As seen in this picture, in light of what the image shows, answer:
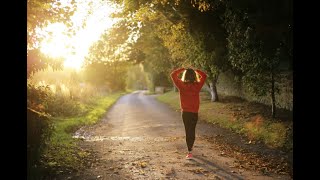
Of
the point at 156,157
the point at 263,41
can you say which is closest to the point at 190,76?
the point at 156,157

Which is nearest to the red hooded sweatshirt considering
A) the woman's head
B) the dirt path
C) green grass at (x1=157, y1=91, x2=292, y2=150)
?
the woman's head

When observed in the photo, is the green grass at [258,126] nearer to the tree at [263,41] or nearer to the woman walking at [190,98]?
the tree at [263,41]

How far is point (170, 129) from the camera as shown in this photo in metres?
14.7

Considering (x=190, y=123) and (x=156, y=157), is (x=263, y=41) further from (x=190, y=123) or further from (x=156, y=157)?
(x=156, y=157)

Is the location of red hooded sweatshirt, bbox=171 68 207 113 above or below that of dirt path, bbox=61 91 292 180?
above

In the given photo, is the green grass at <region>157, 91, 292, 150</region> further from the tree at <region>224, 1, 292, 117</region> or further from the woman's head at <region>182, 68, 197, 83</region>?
the woman's head at <region>182, 68, 197, 83</region>

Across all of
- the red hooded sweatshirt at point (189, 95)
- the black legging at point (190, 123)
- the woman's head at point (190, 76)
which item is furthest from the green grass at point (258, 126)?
the woman's head at point (190, 76)

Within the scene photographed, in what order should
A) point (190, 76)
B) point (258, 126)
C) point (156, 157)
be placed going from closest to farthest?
point (190, 76) < point (156, 157) < point (258, 126)

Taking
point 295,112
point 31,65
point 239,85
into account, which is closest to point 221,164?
point 295,112

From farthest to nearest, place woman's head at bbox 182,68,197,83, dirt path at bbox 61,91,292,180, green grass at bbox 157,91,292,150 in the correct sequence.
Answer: green grass at bbox 157,91,292,150 < woman's head at bbox 182,68,197,83 < dirt path at bbox 61,91,292,180

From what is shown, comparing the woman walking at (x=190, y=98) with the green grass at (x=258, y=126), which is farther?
the green grass at (x=258, y=126)
